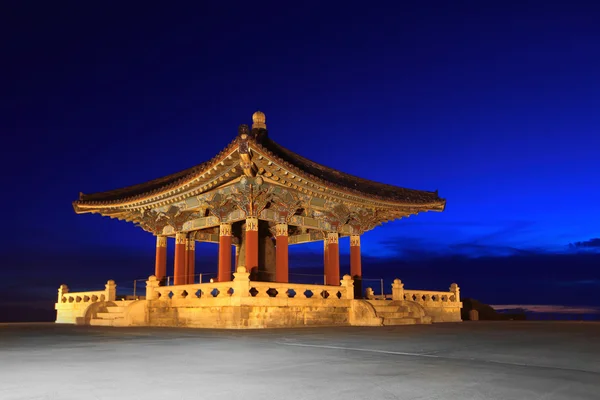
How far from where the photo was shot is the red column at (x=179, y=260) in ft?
86.5

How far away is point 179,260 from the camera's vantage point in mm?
26562

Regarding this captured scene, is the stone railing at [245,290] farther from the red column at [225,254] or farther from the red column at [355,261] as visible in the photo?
the red column at [355,261]

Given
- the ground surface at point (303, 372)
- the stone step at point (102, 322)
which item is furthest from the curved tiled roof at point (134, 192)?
the ground surface at point (303, 372)

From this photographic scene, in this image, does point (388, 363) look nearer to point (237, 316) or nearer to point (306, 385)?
point (306, 385)

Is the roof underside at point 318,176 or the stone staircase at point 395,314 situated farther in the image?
the roof underside at point 318,176

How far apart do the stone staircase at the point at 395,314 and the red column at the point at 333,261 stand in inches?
171

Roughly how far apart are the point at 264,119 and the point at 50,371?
20.4m

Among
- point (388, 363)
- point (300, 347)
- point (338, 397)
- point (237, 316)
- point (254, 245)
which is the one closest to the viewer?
point (338, 397)

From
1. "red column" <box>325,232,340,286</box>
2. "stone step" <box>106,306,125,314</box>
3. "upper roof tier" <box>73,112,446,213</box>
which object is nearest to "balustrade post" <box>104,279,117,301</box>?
"stone step" <box>106,306,125,314</box>

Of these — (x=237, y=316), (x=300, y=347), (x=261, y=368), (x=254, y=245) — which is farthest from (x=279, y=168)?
(x=261, y=368)

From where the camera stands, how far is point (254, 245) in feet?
71.7

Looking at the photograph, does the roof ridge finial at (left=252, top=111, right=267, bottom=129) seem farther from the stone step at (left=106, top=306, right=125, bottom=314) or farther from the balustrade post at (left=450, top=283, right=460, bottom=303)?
the balustrade post at (left=450, top=283, right=460, bottom=303)

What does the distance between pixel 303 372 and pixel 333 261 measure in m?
19.7

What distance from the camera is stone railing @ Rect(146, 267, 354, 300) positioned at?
1745 cm
